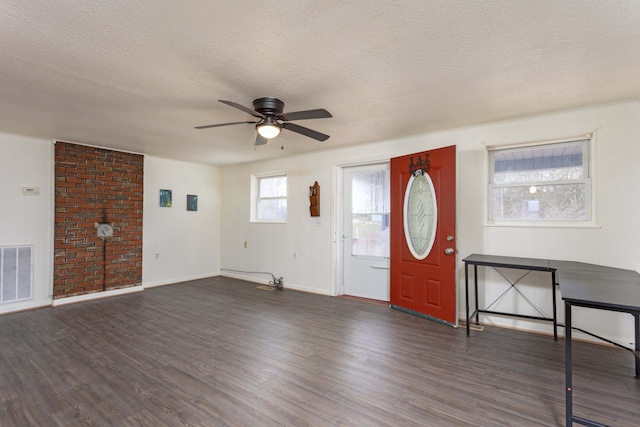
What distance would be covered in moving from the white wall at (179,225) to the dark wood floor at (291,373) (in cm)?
182

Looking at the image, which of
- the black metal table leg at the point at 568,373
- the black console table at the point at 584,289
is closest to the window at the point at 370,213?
the black console table at the point at 584,289

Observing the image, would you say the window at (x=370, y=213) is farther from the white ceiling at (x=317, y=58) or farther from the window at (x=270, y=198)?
the window at (x=270, y=198)

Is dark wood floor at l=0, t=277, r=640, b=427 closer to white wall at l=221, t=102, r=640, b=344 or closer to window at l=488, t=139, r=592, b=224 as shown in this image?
white wall at l=221, t=102, r=640, b=344

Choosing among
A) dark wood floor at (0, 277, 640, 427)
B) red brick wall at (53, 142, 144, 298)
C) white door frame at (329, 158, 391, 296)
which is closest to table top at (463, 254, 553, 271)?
dark wood floor at (0, 277, 640, 427)

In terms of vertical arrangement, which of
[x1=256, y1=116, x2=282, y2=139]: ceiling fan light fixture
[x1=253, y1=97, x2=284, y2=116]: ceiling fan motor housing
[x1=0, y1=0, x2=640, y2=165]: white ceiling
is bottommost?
[x1=256, y1=116, x2=282, y2=139]: ceiling fan light fixture

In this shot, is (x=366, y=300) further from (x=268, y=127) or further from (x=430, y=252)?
(x=268, y=127)

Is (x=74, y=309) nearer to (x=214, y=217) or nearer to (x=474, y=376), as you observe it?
(x=214, y=217)

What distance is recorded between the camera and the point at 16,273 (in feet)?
13.5

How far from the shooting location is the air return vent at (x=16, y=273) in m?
4.03

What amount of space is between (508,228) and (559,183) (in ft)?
2.23

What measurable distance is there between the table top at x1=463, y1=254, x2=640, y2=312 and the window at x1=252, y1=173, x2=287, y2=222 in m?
3.49

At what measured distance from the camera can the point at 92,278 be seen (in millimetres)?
4695

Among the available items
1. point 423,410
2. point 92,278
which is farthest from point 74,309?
point 423,410

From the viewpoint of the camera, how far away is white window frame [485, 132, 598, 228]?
3068 mm
